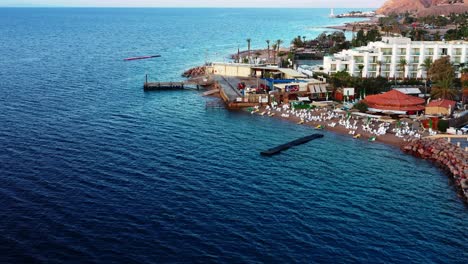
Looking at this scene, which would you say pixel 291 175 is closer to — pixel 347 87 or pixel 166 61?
pixel 347 87

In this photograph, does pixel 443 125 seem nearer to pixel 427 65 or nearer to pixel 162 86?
pixel 427 65

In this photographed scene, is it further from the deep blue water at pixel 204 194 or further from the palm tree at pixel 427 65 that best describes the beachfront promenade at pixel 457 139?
the palm tree at pixel 427 65

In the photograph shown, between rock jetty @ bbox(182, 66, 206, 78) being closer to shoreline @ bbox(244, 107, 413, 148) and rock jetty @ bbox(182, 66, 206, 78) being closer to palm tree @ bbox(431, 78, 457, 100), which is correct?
shoreline @ bbox(244, 107, 413, 148)

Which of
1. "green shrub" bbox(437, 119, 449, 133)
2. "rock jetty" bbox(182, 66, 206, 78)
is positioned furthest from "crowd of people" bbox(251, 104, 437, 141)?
"rock jetty" bbox(182, 66, 206, 78)

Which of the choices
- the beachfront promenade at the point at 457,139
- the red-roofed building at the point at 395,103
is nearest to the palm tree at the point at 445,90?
the red-roofed building at the point at 395,103

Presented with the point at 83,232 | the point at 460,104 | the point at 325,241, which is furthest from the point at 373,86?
the point at 83,232

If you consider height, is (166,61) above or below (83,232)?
above

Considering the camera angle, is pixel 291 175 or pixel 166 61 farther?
pixel 166 61
